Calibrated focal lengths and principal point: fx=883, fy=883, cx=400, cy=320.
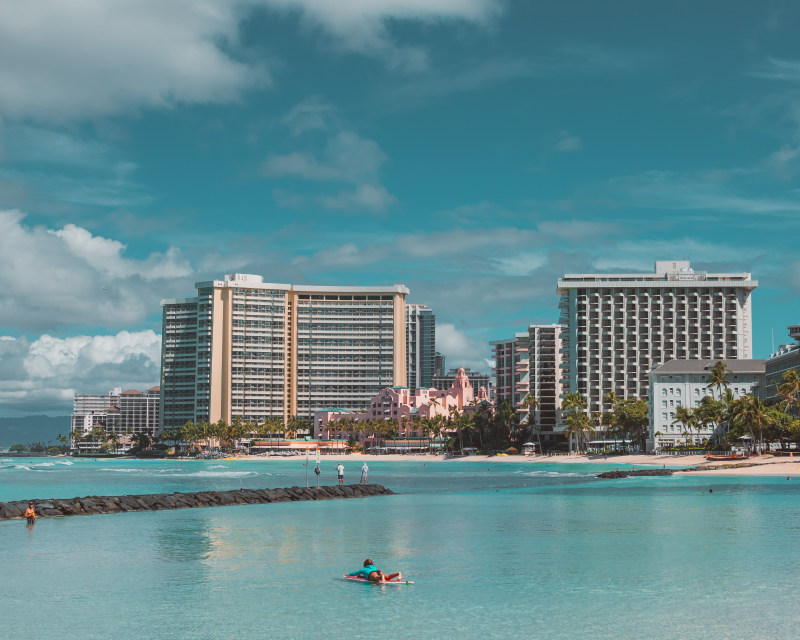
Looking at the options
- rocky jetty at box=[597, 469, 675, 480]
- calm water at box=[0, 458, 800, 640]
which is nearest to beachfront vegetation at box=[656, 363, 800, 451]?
rocky jetty at box=[597, 469, 675, 480]

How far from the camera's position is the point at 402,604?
2667 cm

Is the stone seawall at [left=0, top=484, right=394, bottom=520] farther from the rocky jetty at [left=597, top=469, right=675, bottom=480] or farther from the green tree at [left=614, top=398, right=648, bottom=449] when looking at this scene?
the green tree at [left=614, top=398, right=648, bottom=449]

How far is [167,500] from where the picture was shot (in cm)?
6381

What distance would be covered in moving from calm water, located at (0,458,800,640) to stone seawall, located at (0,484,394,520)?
2908 millimetres

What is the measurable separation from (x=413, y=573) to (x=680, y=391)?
172 meters

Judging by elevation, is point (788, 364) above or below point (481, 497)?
above

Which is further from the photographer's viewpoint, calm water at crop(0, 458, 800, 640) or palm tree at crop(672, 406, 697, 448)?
palm tree at crop(672, 406, 697, 448)

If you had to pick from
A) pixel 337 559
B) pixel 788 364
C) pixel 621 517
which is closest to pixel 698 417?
pixel 788 364

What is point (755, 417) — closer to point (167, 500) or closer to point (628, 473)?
point (628, 473)

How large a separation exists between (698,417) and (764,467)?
52.4 metres

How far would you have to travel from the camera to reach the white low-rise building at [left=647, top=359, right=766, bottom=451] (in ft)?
624

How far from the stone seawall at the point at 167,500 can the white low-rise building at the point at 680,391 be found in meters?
126

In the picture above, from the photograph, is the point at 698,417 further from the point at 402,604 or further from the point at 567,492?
the point at 402,604

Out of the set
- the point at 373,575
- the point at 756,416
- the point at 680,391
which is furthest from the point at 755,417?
the point at 373,575
